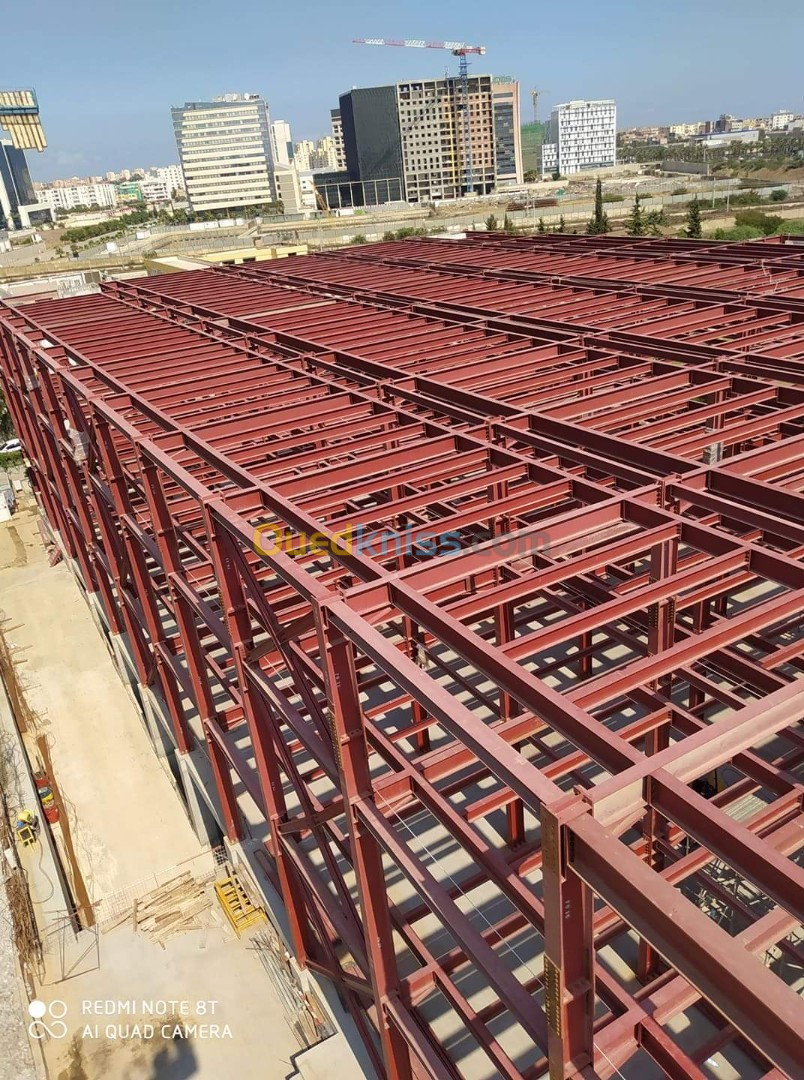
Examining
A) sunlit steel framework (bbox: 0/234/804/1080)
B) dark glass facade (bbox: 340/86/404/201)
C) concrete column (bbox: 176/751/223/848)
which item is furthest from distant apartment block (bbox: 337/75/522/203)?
concrete column (bbox: 176/751/223/848)

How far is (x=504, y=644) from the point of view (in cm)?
733

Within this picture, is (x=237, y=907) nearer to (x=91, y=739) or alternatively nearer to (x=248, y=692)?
(x=248, y=692)

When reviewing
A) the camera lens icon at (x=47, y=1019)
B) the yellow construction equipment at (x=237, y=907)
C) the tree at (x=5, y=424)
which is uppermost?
the tree at (x=5, y=424)

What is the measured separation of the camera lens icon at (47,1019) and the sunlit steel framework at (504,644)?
499cm

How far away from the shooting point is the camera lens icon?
45.1ft

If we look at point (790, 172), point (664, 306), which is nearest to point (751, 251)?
point (664, 306)

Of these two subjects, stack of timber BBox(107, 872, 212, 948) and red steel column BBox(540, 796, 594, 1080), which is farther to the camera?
stack of timber BBox(107, 872, 212, 948)

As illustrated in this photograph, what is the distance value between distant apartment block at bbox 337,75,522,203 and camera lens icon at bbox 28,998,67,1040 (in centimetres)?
15255

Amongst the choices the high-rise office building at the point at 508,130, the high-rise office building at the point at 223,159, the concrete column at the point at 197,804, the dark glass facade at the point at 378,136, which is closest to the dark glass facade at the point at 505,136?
the high-rise office building at the point at 508,130

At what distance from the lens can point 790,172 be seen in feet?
379

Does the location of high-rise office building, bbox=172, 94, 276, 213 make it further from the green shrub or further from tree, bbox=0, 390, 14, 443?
tree, bbox=0, 390, 14, 443

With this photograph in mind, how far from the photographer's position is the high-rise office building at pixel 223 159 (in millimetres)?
168375

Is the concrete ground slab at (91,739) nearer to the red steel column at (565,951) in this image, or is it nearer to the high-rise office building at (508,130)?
the red steel column at (565,951)

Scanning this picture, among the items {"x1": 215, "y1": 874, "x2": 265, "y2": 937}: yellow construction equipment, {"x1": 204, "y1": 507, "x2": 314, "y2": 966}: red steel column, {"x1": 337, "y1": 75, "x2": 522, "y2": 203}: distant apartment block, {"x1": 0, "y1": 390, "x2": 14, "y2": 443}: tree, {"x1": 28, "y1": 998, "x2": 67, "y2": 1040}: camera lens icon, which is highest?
{"x1": 337, "y1": 75, "x2": 522, "y2": 203}: distant apartment block
